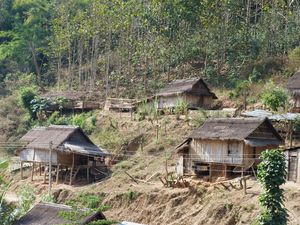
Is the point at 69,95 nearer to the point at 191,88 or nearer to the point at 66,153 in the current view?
the point at 191,88

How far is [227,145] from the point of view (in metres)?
31.9

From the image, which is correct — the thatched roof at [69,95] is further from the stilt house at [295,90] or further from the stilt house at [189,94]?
the stilt house at [295,90]

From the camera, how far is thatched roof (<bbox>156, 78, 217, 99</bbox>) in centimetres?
4294

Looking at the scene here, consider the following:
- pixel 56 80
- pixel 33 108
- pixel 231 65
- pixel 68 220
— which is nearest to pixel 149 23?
pixel 231 65

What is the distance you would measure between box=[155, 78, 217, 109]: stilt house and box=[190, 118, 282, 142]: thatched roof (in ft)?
31.9

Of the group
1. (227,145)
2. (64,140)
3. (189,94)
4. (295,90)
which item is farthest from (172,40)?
(227,145)

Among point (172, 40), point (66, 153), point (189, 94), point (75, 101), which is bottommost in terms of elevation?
point (66, 153)

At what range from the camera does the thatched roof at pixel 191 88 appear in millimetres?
42938

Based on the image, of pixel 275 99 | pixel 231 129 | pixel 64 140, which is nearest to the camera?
pixel 231 129

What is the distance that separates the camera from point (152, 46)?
50812 millimetres

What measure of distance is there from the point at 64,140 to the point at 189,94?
31.3 ft

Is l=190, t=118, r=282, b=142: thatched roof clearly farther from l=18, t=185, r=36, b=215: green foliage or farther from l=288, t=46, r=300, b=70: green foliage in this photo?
l=288, t=46, r=300, b=70: green foliage

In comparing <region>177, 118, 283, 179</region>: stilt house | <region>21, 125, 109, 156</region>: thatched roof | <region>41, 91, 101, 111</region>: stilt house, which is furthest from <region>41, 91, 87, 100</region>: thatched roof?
<region>177, 118, 283, 179</region>: stilt house

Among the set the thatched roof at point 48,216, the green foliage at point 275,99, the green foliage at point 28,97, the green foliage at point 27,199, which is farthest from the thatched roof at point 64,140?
the green foliage at point 28,97
